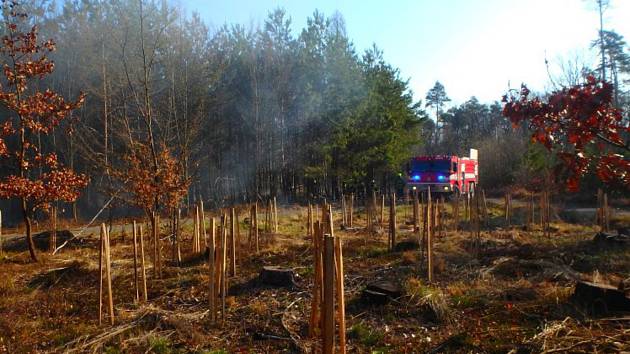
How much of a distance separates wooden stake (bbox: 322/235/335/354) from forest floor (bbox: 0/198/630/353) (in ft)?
4.08

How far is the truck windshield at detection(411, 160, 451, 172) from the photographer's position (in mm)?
23438

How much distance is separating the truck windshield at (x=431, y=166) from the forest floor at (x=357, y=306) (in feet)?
42.7

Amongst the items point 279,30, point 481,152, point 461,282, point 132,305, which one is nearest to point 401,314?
point 461,282

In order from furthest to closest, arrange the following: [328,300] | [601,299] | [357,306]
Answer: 1. [357,306]
2. [601,299]
3. [328,300]

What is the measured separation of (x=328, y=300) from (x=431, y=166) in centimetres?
2078

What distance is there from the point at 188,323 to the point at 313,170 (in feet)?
65.6

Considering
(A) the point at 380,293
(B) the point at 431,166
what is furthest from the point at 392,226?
(B) the point at 431,166

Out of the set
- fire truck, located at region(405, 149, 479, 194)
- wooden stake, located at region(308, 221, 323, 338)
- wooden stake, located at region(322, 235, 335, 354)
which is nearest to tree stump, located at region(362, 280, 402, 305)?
wooden stake, located at region(308, 221, 323, 338)

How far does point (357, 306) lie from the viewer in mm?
6355

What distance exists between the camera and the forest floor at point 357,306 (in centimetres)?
507

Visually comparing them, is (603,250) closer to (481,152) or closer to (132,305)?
(132,305)

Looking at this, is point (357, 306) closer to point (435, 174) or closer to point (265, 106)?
point (435, 174)

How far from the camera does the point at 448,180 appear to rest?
76.3ft

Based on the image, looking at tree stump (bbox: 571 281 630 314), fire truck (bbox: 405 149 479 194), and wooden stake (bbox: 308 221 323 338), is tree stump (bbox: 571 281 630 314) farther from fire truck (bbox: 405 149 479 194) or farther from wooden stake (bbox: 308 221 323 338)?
fire truck (bbox: 405 149 479 194)
